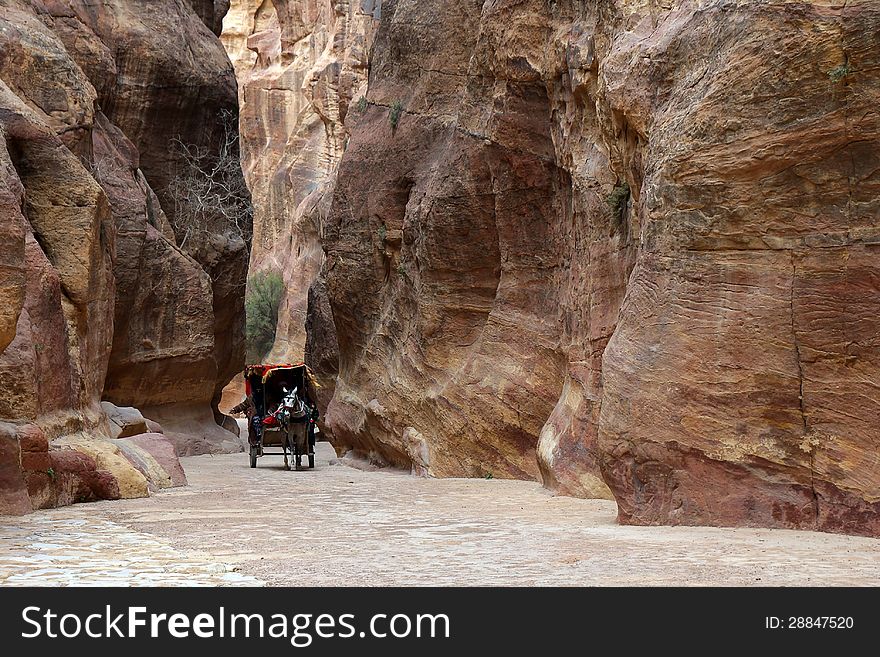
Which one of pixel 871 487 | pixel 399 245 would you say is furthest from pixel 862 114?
pixel 399 245

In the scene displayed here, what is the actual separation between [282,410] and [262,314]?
3825cm

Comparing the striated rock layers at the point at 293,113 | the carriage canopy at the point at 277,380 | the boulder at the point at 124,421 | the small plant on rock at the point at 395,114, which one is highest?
the striated rock layers at the point at 293,113

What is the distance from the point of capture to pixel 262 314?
56.2 meters

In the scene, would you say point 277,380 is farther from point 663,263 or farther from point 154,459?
point 663,263

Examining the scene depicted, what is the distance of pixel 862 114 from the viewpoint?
757cm

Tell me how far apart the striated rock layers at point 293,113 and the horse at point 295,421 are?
31796mm

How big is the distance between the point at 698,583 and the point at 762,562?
3.32 ft

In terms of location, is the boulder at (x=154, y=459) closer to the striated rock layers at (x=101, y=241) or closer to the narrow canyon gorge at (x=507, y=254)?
the narrow canyon gorge at (x=507, y=254)

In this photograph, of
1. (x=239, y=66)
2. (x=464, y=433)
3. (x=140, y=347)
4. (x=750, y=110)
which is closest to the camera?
(x=750, y=110)

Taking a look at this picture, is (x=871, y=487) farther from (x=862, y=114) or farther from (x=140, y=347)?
(x=140, y=347)

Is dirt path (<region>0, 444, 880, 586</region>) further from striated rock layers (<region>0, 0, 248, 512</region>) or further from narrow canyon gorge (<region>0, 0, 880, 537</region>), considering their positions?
striated rock layers (<region>0, 0, 248, 512</region>)

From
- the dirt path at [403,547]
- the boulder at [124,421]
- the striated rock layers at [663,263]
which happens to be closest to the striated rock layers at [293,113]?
the boulder at [124,421]

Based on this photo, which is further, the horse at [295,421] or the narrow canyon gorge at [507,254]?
the horse at [295,421]

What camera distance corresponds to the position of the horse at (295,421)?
18.7m
